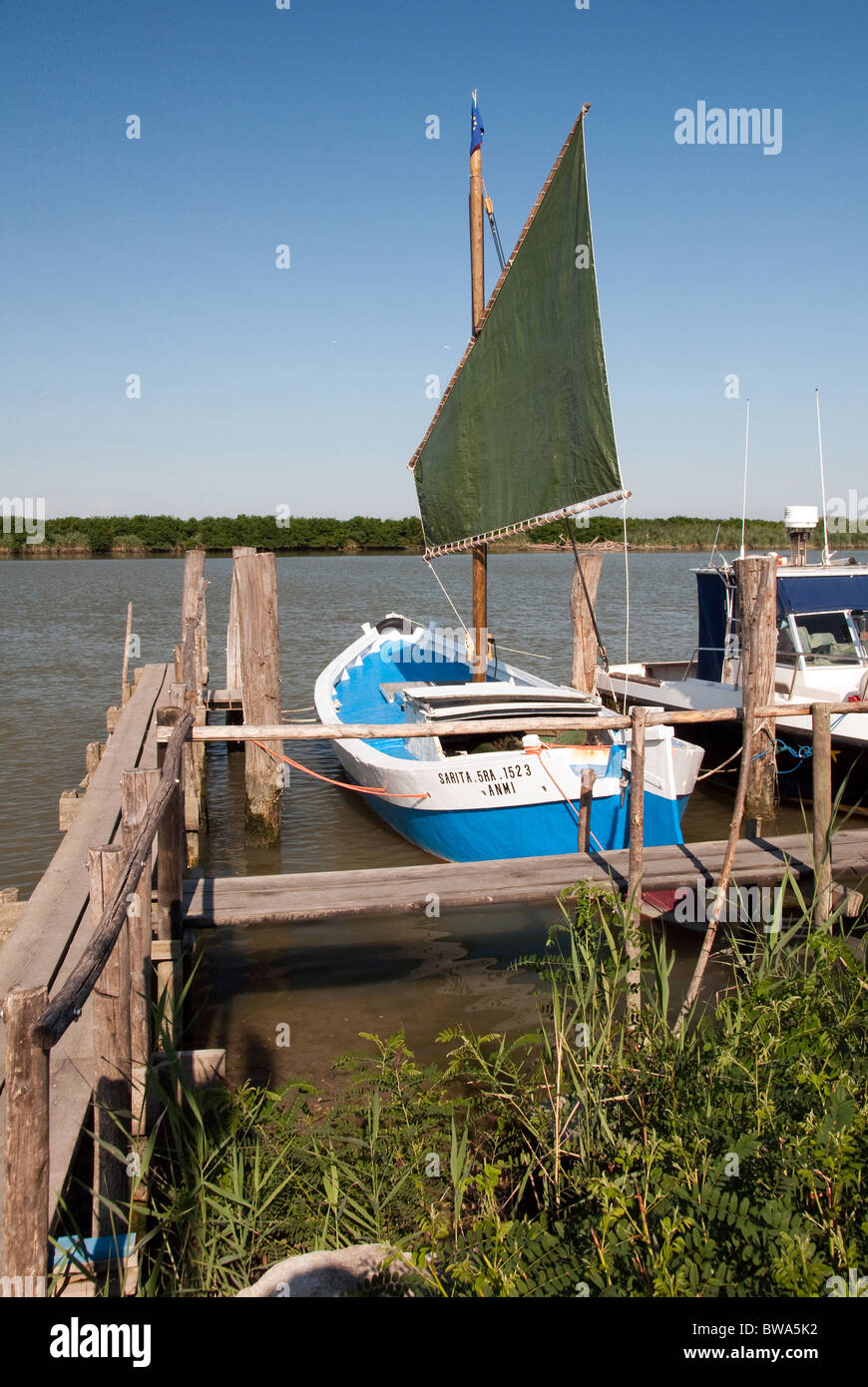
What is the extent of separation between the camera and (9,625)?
28500 mm

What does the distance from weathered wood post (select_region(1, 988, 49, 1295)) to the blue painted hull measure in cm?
556

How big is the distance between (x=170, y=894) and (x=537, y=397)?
694cm

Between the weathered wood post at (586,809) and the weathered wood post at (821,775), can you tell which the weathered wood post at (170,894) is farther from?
the weathered wood post at (821,775)

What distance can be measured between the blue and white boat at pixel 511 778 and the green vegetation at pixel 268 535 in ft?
205

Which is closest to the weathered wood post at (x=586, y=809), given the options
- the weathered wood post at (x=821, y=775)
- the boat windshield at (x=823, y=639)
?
the weathered wood post at (x=821, y=775)

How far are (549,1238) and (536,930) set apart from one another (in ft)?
16.6

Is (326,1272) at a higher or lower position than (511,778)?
lower

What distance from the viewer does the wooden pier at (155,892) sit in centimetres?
222

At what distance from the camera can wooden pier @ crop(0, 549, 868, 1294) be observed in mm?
2225

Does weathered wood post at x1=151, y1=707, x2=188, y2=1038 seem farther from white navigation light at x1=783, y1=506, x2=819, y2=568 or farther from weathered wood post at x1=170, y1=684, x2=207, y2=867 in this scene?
white navigation light at x1=783, y1=506, x2=819, y2=568

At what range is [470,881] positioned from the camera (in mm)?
6355

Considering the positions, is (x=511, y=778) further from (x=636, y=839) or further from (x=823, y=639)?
(x=823, y=639)

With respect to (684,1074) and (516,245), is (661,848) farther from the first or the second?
(516,245)

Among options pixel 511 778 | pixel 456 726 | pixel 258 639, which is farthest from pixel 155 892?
pixel 258 639
